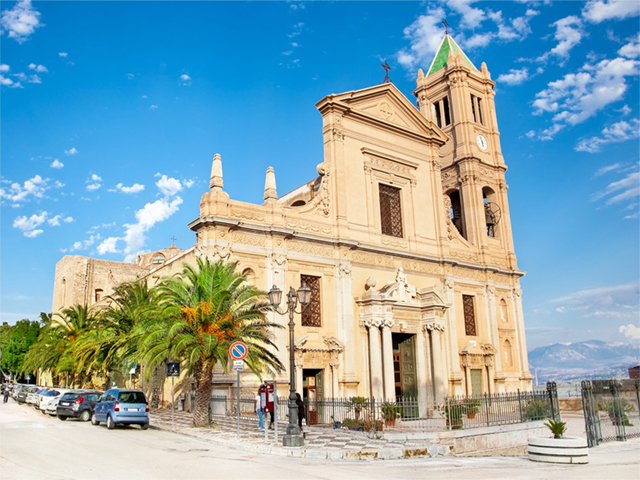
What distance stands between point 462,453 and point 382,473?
7073mm

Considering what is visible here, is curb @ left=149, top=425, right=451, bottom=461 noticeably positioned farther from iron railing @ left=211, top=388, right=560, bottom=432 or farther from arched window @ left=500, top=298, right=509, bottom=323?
arched window @ left=500, top=298, right=509, bottom=323

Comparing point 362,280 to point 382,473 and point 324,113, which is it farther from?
point 382,473

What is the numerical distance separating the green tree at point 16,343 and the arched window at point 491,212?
53425mm

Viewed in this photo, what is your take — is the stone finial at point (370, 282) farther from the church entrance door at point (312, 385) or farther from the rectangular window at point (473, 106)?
the rectangular window at point (473, 106)

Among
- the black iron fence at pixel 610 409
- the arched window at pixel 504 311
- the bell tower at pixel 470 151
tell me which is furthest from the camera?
the bell tower at pixel 470 151

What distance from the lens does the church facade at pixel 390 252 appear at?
2516 cm

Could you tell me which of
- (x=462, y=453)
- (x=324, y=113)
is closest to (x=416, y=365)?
(x=462, y=453)

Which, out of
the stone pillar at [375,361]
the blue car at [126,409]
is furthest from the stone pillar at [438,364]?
the blue car at [126,409]

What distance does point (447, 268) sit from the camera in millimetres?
32062

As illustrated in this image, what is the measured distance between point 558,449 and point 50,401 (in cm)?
2218

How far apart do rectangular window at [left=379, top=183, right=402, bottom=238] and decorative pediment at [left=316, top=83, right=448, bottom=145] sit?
390 cm

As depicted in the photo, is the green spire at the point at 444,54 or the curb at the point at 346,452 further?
the green spire at the point at 444,54

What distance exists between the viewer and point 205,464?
1169cm

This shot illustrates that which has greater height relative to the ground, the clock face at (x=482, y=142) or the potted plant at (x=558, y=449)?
the clock face at (x=482, y=142)
